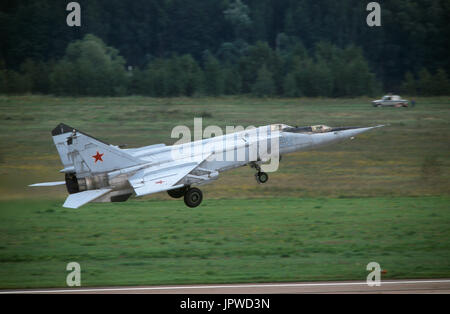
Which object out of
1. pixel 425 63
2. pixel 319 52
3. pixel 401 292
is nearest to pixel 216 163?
pixel 401 292

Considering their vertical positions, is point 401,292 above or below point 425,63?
below

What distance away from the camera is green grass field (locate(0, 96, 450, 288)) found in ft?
65.7

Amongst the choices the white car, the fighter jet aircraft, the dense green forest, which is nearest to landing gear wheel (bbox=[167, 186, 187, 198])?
the fighter jet aircraft

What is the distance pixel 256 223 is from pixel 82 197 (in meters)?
6.74

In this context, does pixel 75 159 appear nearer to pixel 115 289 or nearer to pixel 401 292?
pixel 115 289

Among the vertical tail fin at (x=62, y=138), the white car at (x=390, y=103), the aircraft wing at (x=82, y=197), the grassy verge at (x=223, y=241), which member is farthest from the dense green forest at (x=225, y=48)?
the aircraft wing at (x=82, y=197)

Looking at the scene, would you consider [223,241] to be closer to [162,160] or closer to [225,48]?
[162,160]

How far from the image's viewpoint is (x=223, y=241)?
2259 centimetres

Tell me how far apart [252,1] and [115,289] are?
280 feet

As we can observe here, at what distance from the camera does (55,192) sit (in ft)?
99.7

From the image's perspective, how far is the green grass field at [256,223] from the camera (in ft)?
65.7

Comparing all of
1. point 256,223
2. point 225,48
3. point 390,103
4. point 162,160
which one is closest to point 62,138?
point 162,160

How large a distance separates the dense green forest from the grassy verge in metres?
41.1

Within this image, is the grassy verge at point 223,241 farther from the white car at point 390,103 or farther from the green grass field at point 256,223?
the white car at point 390,103
